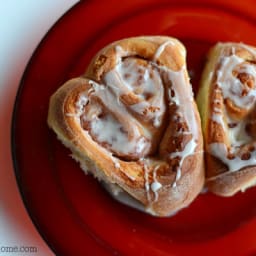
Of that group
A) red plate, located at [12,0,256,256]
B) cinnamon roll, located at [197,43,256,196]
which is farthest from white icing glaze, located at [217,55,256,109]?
red plate, located at [12,0,256,256]

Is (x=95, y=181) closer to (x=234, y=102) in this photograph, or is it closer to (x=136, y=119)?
(x=136, y=119)

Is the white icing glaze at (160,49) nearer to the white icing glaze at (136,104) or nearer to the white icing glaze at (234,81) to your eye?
the white icing glaze at (136,104)

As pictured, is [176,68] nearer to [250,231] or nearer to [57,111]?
[57,111]

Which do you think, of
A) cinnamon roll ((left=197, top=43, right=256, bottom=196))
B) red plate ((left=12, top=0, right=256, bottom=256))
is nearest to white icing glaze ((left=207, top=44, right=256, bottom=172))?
cinnamon roll ((left=197, top=43, right=256, bottom=196))

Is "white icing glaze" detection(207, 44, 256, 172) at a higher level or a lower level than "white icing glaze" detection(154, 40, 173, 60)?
lower

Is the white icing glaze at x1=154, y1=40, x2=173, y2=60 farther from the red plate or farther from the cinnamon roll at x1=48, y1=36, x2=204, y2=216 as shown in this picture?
the red plate

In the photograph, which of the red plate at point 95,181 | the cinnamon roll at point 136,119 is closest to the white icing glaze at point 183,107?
the cinnamon roll at point 136,119

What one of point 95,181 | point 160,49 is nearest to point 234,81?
point 160,49
